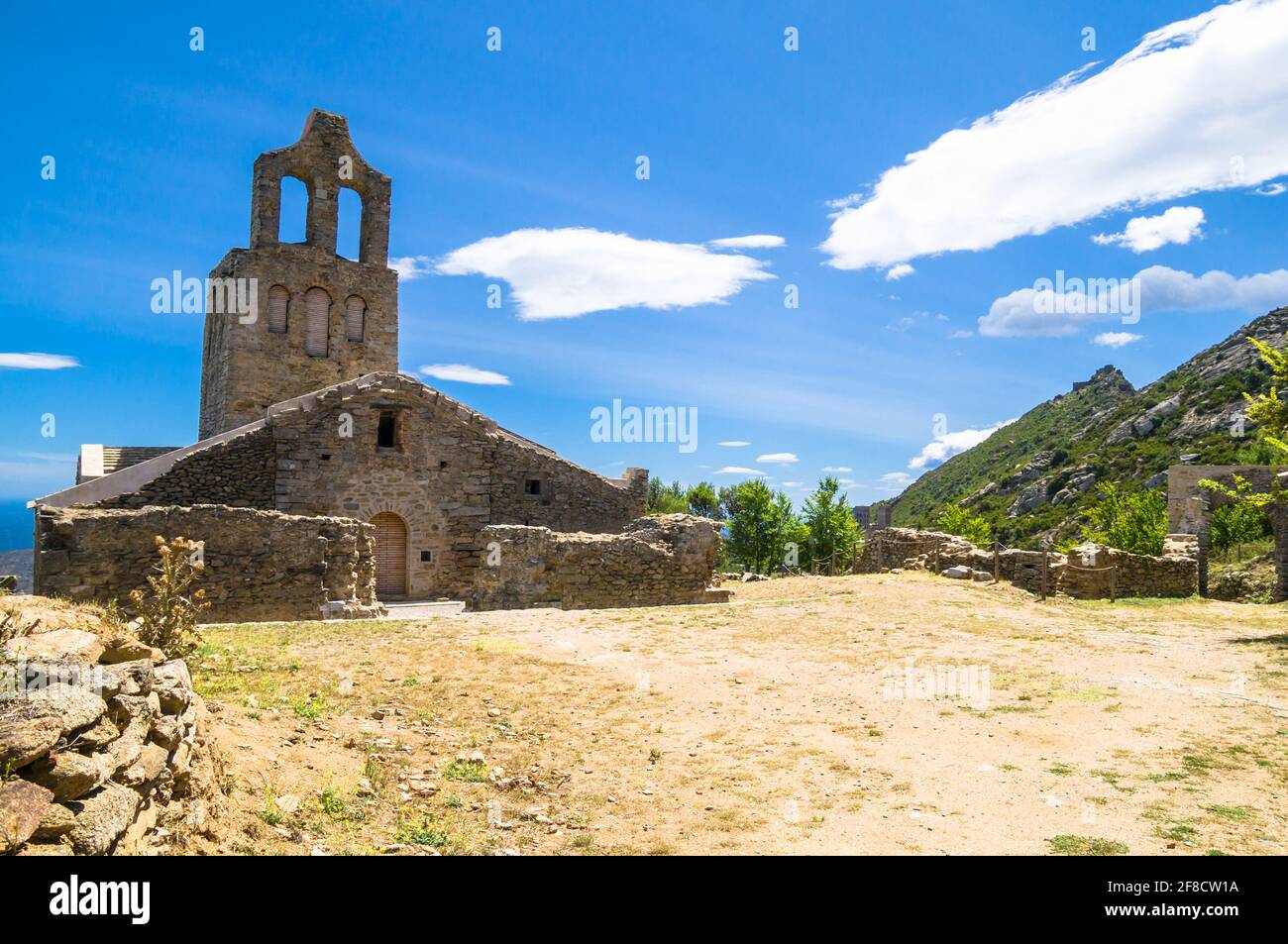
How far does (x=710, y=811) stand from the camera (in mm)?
5445

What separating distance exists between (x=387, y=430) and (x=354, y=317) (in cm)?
872

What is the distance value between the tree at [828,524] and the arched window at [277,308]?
1154 inches

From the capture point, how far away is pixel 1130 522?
117 ft

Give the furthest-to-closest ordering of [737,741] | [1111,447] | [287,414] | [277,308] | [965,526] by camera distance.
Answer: [1111,447] < [965,526] < [277,308] < [287,414] < [737,741]

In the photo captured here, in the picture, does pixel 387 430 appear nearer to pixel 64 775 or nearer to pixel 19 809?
pixel 64 775

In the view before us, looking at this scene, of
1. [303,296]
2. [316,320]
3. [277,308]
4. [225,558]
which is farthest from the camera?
[316,320]

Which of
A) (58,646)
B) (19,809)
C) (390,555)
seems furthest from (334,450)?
(19,809)

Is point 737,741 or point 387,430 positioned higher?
point 387,430

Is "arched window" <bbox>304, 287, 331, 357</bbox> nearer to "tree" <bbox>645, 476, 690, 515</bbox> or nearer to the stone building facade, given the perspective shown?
the stone building facade

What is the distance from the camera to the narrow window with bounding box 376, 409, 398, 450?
21016 mm

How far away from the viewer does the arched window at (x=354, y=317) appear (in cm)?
2759

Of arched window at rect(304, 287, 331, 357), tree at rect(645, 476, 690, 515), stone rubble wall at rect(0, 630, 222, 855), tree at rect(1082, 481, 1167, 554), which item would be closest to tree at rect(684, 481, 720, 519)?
tree at rect(645, 476, 690, 515)

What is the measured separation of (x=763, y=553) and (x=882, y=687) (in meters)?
36.5
